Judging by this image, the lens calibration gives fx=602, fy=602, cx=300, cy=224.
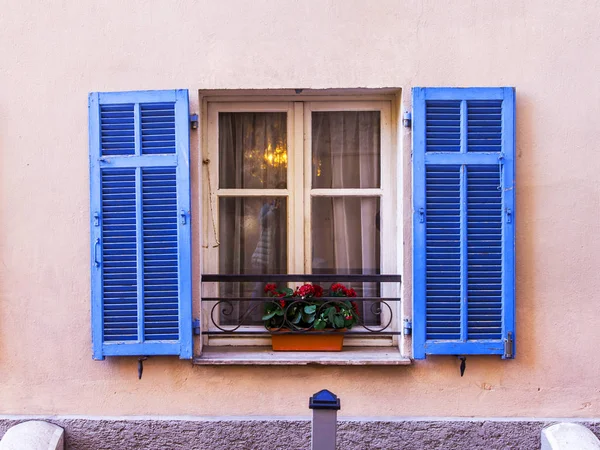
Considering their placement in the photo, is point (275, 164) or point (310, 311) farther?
point (275, 164)

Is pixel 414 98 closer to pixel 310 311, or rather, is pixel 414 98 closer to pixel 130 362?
pixel 310 311

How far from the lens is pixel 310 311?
4.15 meters

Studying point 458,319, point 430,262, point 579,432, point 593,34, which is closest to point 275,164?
point 430,262

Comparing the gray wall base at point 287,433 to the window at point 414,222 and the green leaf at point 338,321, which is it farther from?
the green leaf at point 338,321

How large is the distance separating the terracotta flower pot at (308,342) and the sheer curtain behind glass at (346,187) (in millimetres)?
518

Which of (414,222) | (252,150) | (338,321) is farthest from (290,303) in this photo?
(252,150)

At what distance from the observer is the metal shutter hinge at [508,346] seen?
3980 mm

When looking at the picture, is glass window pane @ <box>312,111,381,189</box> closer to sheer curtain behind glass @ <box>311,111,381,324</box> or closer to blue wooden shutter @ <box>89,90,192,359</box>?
sheer curtain behind glass @ <box>311,111,381,324</box>

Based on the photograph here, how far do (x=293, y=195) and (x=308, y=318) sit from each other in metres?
0.91

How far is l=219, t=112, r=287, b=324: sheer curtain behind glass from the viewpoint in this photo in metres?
4.46

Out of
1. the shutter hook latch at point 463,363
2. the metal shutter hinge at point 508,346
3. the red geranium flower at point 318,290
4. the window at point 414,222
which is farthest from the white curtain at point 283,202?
the metal shutter hinge at point 508,346

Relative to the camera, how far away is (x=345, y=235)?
14.7ft

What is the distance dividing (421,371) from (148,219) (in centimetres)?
212

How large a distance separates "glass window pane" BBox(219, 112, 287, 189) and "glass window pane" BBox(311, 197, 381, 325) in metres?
0.39
